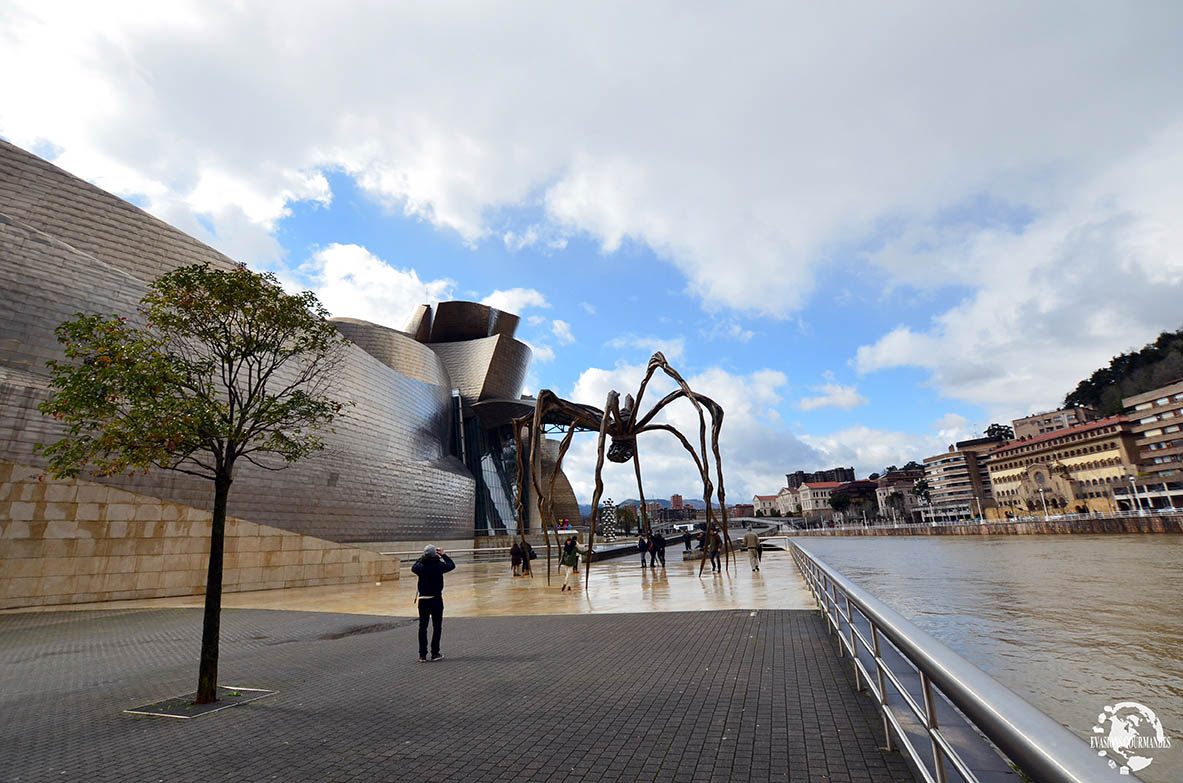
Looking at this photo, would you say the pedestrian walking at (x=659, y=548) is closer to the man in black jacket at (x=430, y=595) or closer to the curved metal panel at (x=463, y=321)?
the man in black jacket at (x=430, y=595)

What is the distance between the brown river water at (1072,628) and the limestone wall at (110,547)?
768 inches

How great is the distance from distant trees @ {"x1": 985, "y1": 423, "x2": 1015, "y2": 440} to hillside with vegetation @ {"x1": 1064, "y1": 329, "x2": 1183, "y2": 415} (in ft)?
106

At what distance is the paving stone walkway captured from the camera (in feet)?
13.3

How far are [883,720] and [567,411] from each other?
1534cm

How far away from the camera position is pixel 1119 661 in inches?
347

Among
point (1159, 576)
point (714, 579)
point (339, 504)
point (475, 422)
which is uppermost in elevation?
point (475, 422)

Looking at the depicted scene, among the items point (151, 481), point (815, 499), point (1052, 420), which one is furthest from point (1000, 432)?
point (151, 481)

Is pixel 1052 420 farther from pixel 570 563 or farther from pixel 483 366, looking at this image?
pixel 570 563

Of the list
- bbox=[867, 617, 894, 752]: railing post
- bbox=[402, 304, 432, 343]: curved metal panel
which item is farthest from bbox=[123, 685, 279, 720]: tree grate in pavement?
bbox=[402, 304, 432, 343]: curved metal panel

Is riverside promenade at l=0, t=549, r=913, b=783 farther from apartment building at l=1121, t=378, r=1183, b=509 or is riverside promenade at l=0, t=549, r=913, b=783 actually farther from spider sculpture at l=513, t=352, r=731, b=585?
apartment building at l=1121, t=378, r=1183, b=509

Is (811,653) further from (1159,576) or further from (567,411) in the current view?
(1159,576)

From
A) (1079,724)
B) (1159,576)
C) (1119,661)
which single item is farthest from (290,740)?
(1159,576)

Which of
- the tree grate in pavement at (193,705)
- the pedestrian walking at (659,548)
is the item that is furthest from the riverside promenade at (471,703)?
the pedestrian walking at (659,548)

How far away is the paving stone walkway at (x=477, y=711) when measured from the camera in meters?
4.06
